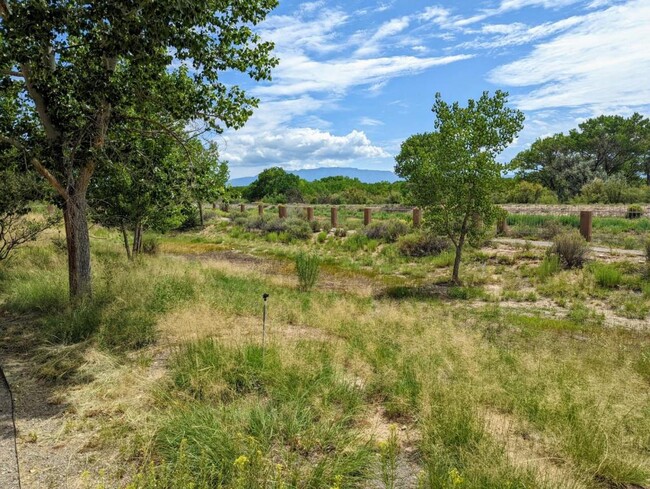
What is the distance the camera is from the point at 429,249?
2092 centimetres

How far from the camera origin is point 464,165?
14.4 m

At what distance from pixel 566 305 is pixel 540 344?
4.35m

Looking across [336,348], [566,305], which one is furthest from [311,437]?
[566,305]

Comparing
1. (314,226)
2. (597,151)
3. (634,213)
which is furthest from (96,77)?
(597,151)

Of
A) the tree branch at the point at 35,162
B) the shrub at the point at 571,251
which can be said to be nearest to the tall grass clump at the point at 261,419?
the tree branch at the point at 35,162

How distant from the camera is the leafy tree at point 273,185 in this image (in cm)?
7181

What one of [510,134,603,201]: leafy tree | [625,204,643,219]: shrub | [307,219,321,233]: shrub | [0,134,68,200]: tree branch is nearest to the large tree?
[0,134,68,200]: tree branch

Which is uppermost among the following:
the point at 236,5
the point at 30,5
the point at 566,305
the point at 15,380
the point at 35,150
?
the point at 236,5

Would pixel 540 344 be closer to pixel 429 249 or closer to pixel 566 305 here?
pixel 566 305

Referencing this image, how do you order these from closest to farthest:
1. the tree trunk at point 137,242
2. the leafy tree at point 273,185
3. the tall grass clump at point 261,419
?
1. the tall grass clump at point 261,419
2. the tree trunk at point 137,242
3. the leafy tree at point 273,185

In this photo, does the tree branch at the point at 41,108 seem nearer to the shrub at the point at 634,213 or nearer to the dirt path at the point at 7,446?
the dirt path at the point at 7,446

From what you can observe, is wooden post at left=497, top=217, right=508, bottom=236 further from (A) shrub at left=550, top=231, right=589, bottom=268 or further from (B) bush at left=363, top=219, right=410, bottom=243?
(A) shrub at left=550, top=231, right=589, bottom=268

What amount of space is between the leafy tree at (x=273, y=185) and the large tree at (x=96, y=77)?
2349 inches

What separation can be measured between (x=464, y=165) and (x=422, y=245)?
7200 millimetres
